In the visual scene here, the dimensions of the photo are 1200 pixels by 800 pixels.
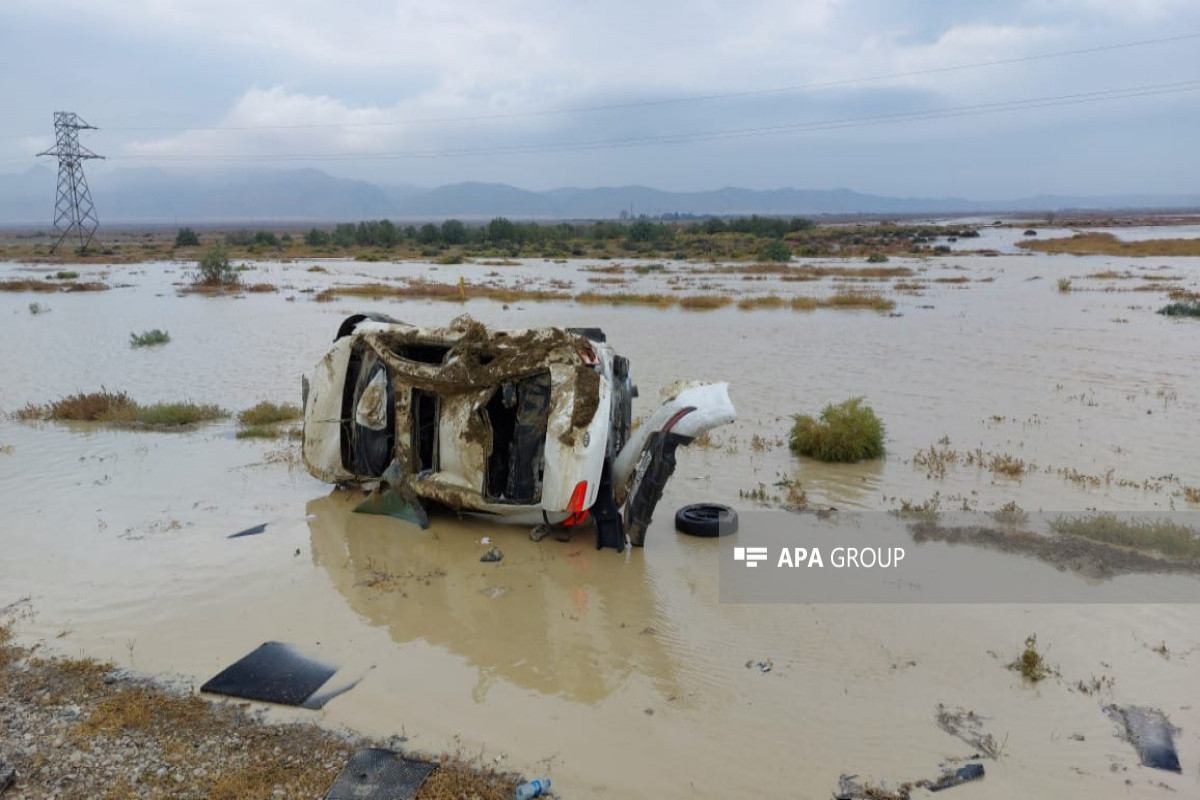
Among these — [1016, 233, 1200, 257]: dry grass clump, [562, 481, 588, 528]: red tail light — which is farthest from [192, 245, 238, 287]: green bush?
[1016, 233, 1200, 257]: dry grass clump

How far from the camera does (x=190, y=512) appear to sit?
8.93 m

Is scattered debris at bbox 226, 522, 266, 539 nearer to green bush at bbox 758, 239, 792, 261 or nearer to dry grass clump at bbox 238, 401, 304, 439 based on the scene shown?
dry grass clump at bbox 238, 401, 304, 439

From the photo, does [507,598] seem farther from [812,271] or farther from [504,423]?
[812,271]

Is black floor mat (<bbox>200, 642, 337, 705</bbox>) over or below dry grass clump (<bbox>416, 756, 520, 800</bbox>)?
over

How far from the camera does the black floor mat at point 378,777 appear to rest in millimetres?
4391

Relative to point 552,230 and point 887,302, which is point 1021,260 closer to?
point 887,302

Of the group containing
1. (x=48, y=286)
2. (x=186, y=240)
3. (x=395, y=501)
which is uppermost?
(x=186, y=240)

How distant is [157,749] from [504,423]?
428 cm

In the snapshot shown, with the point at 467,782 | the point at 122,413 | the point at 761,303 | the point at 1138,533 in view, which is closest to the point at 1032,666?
the point at 1138,533

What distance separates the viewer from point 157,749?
479 centimetres

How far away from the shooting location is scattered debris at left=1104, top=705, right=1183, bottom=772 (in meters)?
4.82

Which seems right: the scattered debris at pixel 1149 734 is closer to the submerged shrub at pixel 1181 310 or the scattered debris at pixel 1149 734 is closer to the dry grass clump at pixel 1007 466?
the dry grass clump at pixel 1007 466

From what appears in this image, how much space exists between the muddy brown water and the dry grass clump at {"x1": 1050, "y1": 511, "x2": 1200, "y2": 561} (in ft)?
2.08

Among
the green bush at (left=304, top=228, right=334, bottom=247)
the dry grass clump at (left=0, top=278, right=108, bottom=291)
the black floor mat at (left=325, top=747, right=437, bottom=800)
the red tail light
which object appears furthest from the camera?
the green bush at (left=304, top=228, right=334, bottom=247)
